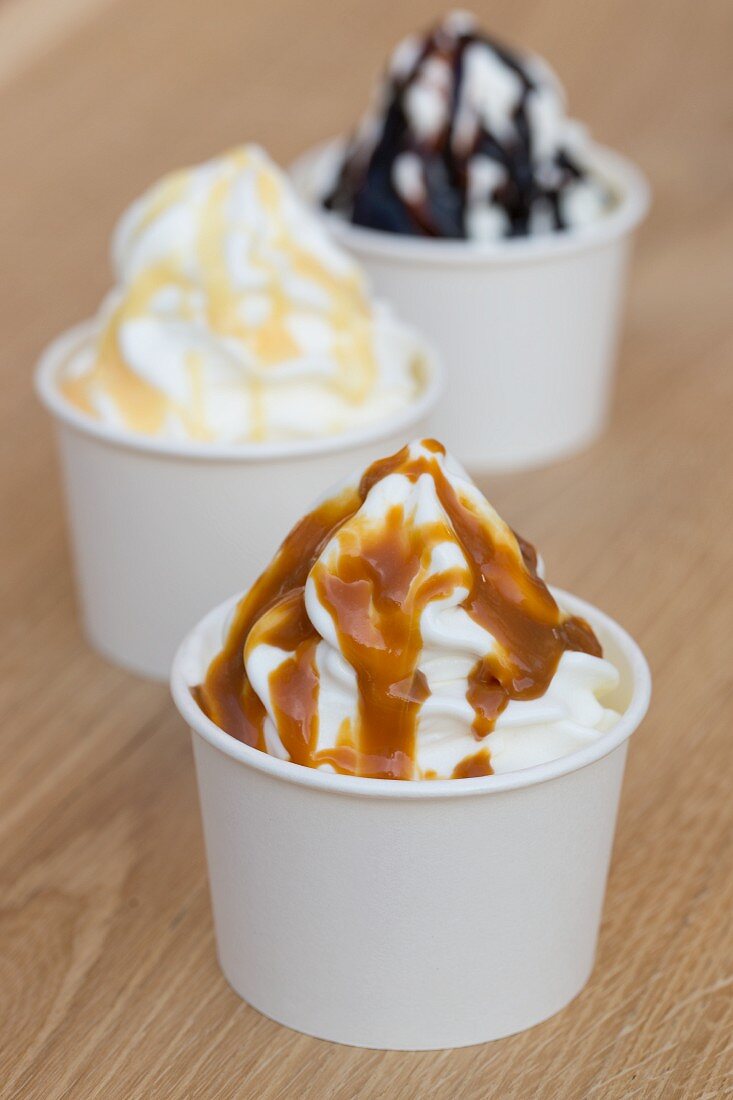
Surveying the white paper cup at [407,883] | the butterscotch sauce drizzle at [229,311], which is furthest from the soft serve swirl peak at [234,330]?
the white paper cup at [407,883]

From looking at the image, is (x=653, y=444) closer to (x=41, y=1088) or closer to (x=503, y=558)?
(x=503, y=558)

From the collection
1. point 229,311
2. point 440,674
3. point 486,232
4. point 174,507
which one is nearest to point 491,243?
point 486,232

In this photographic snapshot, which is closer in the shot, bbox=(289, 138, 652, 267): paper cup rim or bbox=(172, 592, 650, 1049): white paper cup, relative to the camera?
bbox=(172, 592, 650, 1049): white paper cup

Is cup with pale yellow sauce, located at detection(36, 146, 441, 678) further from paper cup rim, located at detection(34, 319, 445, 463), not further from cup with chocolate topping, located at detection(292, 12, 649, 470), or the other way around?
cup with chocolate topping, located at detection(292, 12, 649, 470)

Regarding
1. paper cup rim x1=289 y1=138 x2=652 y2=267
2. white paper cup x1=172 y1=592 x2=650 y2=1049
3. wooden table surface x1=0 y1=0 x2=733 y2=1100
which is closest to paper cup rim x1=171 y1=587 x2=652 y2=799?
white paper cup x1=172 y1=592 x2=650 y2=1049

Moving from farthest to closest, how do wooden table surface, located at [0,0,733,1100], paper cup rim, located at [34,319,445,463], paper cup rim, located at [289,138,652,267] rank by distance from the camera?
paper cup rim, located at [289,138,652,267]
paper cup rim, located at [34,319,445,463]
wooden table surface, located at [0,0,733,1100]

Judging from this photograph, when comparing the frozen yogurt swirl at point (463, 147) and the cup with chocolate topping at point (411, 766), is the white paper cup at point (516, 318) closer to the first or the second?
the frozen yogurt swirl at point (463, 147)

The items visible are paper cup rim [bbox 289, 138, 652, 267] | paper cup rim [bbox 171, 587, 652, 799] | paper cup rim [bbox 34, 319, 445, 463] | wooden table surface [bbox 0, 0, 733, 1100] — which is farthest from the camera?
paper cup rim [bbox 289, 138, 652, 267]
